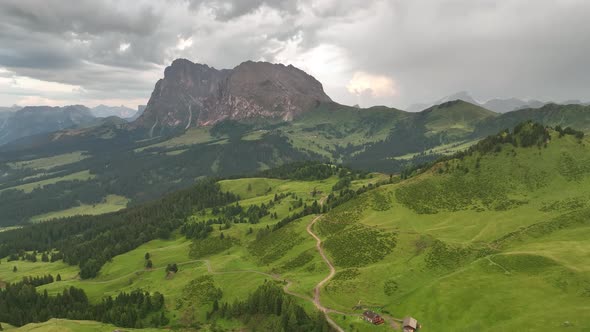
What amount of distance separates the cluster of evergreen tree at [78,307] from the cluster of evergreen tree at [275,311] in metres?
28.2

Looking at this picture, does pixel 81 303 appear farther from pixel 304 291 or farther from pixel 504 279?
pixel 504 279

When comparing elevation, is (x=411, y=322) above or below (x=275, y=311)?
above

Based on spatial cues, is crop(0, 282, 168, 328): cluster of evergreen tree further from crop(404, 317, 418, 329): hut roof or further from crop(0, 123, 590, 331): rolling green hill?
crop(404, 317, 418, 329): hut roof

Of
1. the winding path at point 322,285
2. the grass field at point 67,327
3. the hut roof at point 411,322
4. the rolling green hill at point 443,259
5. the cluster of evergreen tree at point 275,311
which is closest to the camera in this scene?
the hut roof at point 411,322

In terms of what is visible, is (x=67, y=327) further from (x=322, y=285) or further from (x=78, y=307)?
(x=322, y=285)

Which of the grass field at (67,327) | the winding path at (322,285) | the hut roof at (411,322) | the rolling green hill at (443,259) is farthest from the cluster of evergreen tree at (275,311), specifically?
the grass field at (67,327)

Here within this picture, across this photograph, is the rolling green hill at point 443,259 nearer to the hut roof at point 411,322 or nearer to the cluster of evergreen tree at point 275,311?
the cluster of evergreen tree at point 275,311

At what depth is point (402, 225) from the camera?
166 meters

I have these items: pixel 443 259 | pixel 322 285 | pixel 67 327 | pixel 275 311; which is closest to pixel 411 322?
pixel 322 285

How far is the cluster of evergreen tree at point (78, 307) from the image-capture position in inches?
5443

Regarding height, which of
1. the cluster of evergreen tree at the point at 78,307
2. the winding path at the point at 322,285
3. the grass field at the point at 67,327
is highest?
the winding path at the point at 322,285

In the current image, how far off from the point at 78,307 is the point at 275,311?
9700cm

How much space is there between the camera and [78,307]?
157375 millimetres

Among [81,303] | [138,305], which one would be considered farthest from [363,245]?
[81,303]
